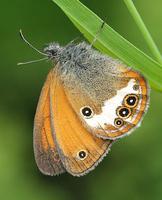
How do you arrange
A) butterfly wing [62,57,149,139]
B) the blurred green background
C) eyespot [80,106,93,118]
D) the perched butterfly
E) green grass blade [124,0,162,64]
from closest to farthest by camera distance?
green grass blade [124,0,162,64]
butterfly wing [62,57,149,139]
the perched butterfly
eyespot [80,106,93,118]
the blurred green background

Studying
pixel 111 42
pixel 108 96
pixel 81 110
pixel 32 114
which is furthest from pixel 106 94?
pixel 32 114

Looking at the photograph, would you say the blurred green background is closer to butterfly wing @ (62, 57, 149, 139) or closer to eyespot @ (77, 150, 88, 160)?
butterfly wing @ (62, 57, 149, 139)

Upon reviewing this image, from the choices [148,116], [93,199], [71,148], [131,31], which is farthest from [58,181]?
[71,148]

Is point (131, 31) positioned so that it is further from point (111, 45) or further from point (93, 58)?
point (111, 45)

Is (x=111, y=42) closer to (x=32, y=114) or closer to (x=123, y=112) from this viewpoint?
(x=123, y=112)

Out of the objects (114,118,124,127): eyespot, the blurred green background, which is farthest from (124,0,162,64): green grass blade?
the blurred green background

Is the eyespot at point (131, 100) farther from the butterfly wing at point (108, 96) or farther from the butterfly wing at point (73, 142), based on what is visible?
the butterfly wing at point (73, 142)
